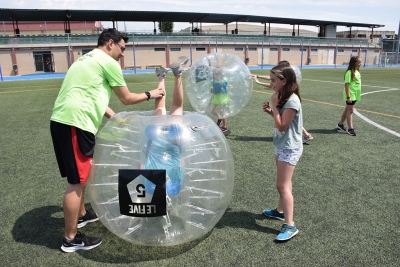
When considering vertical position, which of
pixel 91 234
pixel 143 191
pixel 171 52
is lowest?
pixel 91 234

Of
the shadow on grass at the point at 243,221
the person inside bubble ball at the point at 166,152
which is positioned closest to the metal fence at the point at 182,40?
the shadow on grass at the point at 243,221

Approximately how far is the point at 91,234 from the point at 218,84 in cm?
382

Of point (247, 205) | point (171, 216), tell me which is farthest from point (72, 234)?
point (247, 205)

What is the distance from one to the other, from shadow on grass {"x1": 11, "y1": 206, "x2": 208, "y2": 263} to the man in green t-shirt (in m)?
0.14

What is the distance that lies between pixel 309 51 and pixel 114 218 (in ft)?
171

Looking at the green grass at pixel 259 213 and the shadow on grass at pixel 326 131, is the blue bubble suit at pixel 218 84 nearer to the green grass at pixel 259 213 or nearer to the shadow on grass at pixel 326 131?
the green grass at pixel 259 213

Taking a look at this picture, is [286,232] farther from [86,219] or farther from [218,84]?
[218,84]

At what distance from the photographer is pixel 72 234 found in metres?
2.86

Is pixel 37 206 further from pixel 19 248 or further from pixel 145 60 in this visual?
pixel 145 60

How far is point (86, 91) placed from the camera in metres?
2.76

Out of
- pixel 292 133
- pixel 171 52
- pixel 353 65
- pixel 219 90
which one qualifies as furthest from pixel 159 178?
pixel 171 52

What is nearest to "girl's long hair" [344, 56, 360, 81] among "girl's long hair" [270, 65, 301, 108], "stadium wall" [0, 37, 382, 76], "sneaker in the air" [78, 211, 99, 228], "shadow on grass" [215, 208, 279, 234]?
"girl's long hair" [270, 65, 301, 108]

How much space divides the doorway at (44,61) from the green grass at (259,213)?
33.3m

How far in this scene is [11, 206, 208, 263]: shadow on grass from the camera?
275 cm
